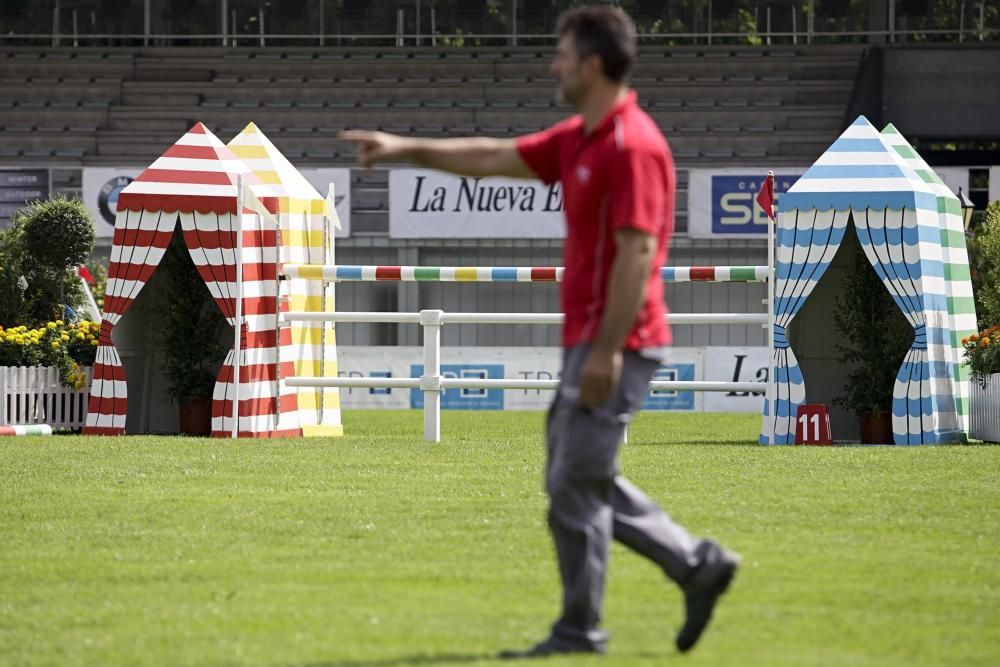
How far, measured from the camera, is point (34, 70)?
1277 inches

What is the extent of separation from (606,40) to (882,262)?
936 centimetres

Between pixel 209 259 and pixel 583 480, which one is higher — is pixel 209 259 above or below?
above

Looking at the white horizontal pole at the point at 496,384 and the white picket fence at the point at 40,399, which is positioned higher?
the white horizontal pole at the point at 496,384

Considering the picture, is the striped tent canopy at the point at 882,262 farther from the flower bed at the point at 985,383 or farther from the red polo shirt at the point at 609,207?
the red polo shirt at the point at 609,207

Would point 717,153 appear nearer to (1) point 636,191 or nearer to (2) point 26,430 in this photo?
(2) point 26,430

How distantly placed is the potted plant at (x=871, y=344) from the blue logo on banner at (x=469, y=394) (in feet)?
33.2

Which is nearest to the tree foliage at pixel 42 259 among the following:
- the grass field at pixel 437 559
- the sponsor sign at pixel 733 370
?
the grass field at pixel 437 559

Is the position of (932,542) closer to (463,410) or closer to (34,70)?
(463,410)

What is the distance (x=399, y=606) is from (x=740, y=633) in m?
1.08

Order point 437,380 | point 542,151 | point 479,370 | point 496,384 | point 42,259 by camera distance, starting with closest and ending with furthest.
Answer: point 542,151 → point 496,384 → point 437,380 → point 42,259 → point 479,370

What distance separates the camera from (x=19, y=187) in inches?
1120

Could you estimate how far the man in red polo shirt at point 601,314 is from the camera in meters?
3.96

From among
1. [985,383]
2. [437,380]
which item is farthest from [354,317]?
[985,383]

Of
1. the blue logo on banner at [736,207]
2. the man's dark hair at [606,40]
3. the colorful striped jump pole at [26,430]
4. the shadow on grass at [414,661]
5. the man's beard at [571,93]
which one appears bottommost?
the shadow on grass at [414,661]
